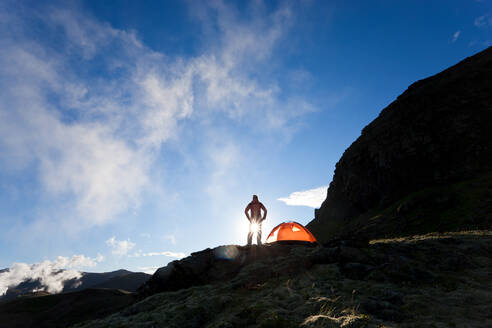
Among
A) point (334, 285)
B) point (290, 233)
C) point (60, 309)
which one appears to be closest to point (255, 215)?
point (290, 233)

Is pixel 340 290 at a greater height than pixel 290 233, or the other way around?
pixel 290 233

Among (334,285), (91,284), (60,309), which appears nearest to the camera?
(334,285)

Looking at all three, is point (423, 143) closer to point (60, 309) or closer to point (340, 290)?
point (340, 290)

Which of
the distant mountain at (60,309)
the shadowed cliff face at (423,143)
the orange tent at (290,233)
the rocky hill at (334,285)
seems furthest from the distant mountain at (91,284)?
the orange tent at (290,233)

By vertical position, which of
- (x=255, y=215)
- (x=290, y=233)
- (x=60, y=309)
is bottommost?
(x=60, y=309)

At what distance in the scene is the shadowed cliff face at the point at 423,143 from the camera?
46844 millimetres

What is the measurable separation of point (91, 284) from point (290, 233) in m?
209

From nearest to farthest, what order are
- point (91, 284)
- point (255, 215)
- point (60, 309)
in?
point (255, 215) → point (60, 309) → point (91, 284)

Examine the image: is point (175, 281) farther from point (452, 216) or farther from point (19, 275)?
point (19, 275)

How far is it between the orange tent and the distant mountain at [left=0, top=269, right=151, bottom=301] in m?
120

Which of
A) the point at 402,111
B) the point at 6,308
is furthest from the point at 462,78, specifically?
the point at 6,308

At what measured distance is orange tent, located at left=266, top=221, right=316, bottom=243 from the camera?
60.6ft

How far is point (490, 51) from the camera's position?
62781 mm

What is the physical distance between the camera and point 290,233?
61.4 feet
